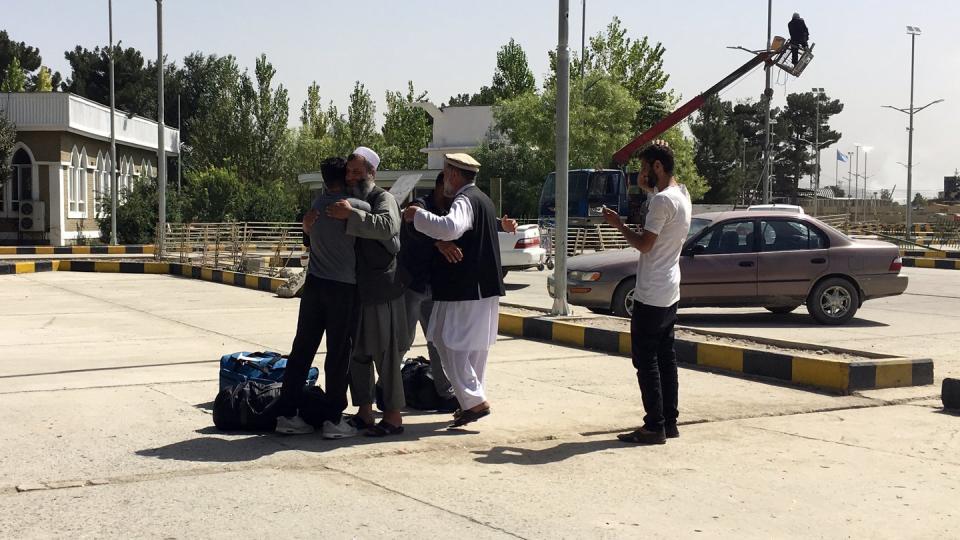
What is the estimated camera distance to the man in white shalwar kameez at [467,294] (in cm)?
670

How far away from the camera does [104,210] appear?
40.0m

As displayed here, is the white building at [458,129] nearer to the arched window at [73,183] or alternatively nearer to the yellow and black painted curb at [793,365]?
the arched window at [73,183]

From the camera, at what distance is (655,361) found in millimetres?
6570

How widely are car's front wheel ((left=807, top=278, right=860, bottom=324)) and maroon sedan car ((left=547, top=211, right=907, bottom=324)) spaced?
0.04 feet

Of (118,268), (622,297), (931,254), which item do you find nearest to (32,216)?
(118,268)

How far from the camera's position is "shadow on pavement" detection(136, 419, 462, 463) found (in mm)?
5918

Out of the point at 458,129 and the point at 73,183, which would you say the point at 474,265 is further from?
the point at 458,129

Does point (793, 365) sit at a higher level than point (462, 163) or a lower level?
lower

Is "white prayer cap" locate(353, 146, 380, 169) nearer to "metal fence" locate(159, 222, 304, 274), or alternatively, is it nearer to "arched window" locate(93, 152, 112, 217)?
"metal fence" locate(159, 222, 304, 274)

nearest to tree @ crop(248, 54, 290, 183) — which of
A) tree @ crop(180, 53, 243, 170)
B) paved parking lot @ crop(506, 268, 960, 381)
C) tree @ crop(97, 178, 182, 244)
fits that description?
tree @ crop(180, 53, 243, 170)

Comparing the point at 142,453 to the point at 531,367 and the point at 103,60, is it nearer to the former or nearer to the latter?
the point at 531,367

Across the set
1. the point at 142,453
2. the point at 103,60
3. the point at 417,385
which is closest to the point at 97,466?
the point at 142,453

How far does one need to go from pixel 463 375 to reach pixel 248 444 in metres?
1.41

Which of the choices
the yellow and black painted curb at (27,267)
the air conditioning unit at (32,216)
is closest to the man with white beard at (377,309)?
the yellow and black painted curb at (27,267)
